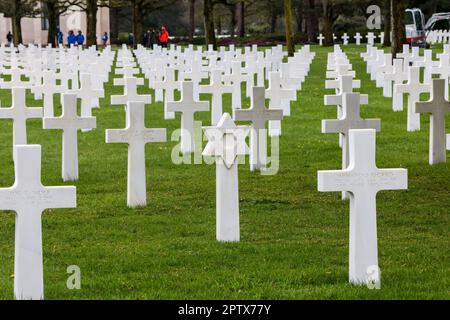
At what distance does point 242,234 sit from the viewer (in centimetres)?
1009

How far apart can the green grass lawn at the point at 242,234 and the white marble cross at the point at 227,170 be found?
0.55 ft

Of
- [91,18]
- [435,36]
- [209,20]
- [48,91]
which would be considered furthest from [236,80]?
[435,36]

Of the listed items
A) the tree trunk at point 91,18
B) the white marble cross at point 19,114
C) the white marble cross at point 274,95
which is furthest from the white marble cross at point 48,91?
the tree trunk at point 91,18

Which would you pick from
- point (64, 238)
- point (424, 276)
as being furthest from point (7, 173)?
point (424, 276)

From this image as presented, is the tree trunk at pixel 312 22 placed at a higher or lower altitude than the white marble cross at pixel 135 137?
higher

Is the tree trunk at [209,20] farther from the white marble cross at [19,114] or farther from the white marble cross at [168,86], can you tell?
the white marble cross at [19,114]

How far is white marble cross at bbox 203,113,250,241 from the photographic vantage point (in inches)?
370

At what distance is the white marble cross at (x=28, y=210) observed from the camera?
24.1ft

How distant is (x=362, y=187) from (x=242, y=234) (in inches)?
97.1

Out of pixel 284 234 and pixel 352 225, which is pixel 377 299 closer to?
pixel 352 225

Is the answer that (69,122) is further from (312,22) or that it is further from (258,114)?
(312,22)

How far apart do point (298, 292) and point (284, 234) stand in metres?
2.42

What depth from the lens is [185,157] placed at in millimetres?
15656

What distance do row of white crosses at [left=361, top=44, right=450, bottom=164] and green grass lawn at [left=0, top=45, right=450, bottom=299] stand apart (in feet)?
1.24
